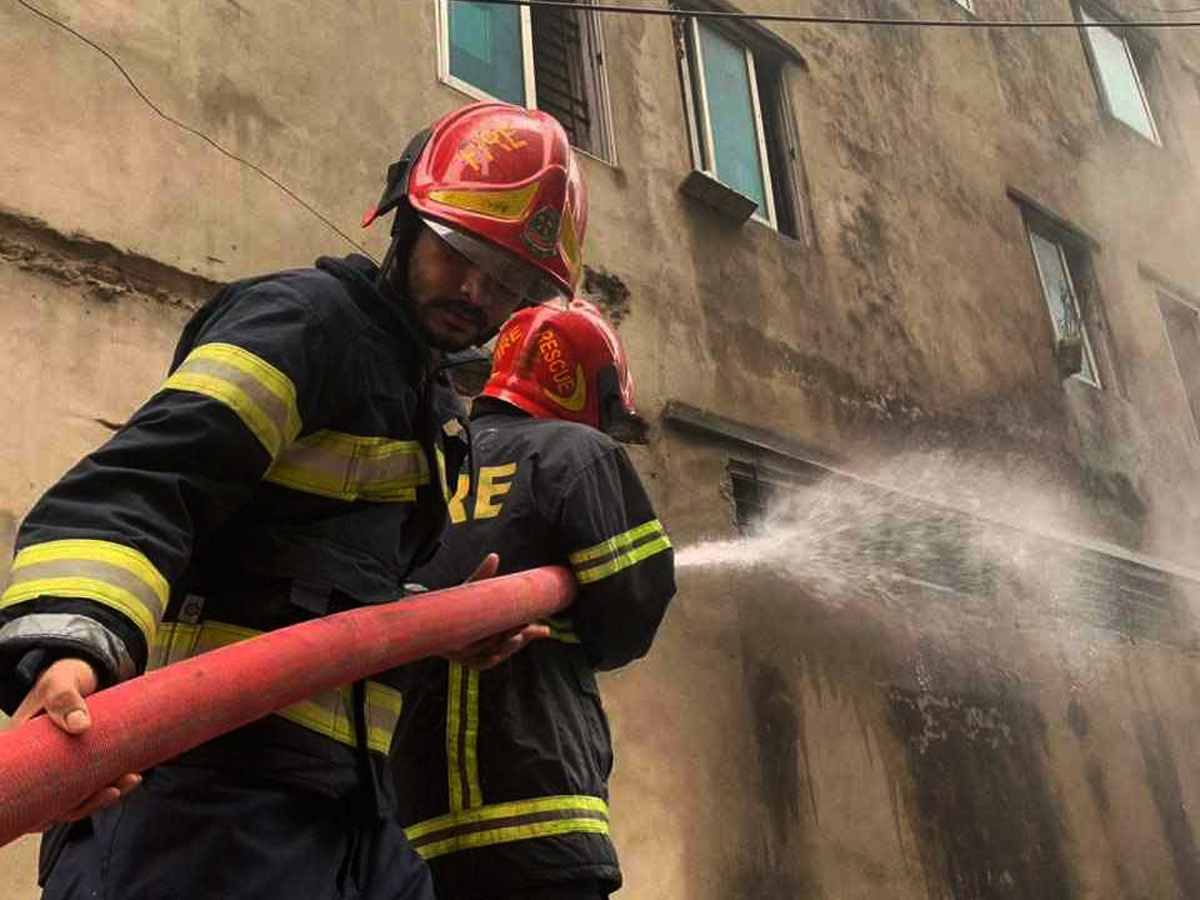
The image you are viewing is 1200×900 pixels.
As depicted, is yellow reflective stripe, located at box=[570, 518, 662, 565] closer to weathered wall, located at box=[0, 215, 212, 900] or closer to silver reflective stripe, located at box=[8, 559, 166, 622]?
silver reflective stripe, located at box=[8, 559, 166, 622]

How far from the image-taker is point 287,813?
141 centimetres

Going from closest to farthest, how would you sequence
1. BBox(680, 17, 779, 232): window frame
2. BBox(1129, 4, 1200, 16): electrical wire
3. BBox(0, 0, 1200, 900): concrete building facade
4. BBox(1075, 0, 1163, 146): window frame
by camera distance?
BBox(0, 0, 1200, 900): concrete building facade, BBox(680, 17, 779, 232): window frame, BBox(1075, 0, 1163, 146): window frame, BBox(1129, 4, 1200, 16): electrical wire

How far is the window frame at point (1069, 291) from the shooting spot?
8578mm

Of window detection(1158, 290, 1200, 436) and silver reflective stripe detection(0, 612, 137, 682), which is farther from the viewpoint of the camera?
window detection(1158, 290, 1200, 436)

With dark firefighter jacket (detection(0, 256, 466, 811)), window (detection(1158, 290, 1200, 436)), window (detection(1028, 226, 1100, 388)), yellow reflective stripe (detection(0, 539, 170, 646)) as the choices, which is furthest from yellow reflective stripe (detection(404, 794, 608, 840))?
window (detection(1158, 290, 1200, 436))

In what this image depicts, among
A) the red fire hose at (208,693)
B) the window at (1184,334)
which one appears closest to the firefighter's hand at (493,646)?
the red fire hose at (208,693)

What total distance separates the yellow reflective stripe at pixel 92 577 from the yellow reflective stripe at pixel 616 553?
1.13 metres

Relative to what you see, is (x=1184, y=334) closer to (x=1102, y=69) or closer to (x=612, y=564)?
(x=1102, y=69)

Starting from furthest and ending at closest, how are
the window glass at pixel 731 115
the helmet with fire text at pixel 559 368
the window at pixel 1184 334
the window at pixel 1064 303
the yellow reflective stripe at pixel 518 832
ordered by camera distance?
the window at pixel 1184 334 < the window at pixel 1064 303 < the window glass at pixel 731 115 < the helmet with fire text at pixel 559 368 < the yellow reflective stripe at pixel 518 832

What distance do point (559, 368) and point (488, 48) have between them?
3064 millimetres

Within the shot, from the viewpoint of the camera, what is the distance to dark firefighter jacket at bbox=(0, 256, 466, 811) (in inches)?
44.7

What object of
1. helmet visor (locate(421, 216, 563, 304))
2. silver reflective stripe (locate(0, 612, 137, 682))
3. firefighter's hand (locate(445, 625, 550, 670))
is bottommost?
silver reflective stripe (locate(0, 612, 137, 682))

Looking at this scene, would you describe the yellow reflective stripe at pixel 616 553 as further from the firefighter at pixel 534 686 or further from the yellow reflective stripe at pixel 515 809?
the yellow reflective stripe at pixel 515 809

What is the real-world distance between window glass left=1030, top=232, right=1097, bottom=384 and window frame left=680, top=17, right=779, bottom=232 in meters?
3.27
